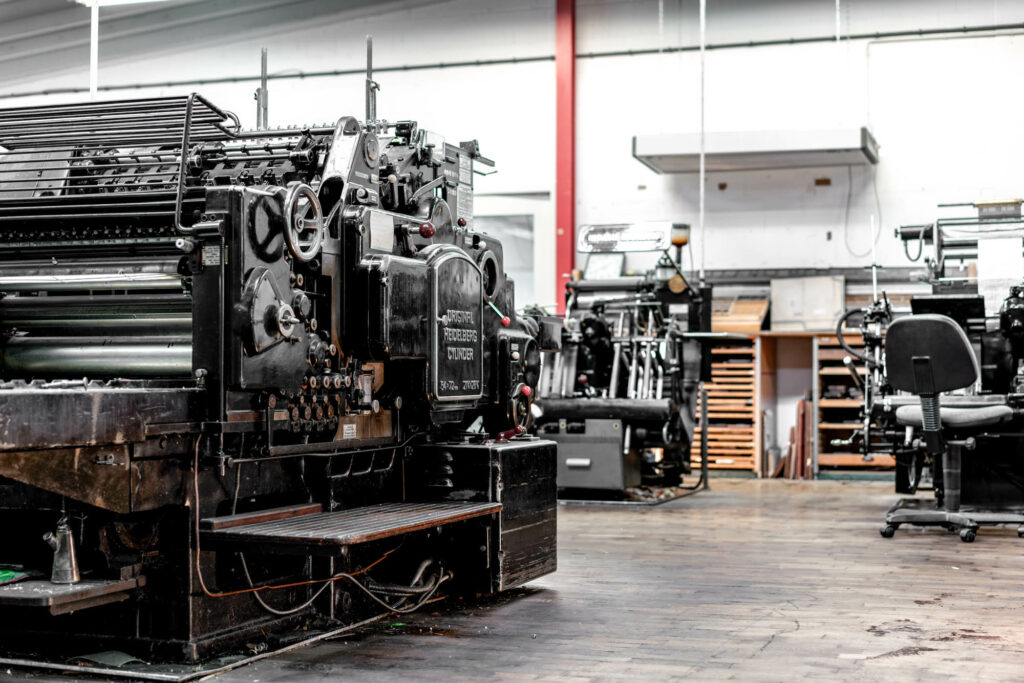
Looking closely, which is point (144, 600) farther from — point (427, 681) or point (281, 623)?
point (427, 681)

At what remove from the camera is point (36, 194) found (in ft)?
14.5

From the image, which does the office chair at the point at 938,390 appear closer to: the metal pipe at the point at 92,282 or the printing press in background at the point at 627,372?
the printing press in background at the point at 627,372

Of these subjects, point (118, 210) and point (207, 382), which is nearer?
point (207, 382)

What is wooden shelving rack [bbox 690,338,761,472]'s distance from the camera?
10461 millimetres

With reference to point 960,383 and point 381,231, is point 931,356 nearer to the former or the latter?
point 960,383

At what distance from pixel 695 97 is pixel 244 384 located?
27.9 ft

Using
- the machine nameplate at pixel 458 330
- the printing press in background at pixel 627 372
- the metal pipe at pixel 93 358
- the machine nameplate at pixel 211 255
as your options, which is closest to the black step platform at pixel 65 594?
the metal pipe at pixel 93 358

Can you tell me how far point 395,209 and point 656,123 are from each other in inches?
289

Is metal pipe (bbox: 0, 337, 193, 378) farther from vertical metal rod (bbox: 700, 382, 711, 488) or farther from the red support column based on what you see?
the red support column

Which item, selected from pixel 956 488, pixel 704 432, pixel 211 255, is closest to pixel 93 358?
pixel 211 255

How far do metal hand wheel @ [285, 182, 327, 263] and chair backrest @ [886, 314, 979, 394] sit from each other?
11.8ft

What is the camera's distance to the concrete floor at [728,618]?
357 cm

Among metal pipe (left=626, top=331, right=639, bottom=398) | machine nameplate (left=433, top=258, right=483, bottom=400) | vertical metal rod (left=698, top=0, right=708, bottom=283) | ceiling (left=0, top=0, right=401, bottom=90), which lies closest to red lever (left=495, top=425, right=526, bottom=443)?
machine nameplate (left=433, top=258, right=483, bottom=400)

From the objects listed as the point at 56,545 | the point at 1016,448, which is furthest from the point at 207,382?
the point at 1016,448
